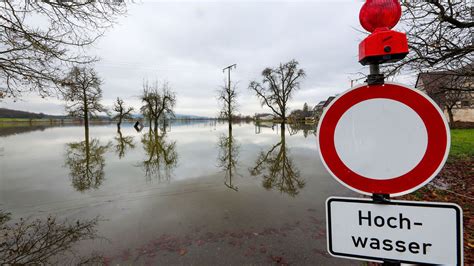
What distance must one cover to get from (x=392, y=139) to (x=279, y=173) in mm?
5483

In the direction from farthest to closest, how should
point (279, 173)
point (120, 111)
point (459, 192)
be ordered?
point (120, 111) → point (279, 173) → point (459, 192)

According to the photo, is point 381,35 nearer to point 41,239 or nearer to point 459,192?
point 41,239

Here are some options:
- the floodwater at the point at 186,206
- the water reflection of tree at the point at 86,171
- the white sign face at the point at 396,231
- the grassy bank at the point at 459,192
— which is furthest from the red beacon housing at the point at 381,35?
the water reflection of tree at the point at 86,171

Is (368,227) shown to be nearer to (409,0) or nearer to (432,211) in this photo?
(432,211)

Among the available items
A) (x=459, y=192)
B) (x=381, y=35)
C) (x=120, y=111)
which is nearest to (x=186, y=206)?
(x=381, y=35)

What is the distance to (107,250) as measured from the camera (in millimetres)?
2609

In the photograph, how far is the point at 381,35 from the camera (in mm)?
925

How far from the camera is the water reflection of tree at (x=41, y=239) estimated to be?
2.46 m

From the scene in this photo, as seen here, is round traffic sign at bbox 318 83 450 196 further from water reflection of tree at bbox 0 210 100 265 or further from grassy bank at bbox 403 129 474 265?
water reflection of tree at bbox 0 210 100 265

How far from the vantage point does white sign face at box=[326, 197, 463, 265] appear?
0.80 m

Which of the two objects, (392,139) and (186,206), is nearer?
(392,139)

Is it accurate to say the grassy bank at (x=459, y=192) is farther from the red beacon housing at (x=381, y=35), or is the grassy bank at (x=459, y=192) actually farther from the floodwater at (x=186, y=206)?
the red beacon housing at (x=381, y=35)

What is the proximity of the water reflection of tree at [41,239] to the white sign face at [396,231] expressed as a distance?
2966 mm

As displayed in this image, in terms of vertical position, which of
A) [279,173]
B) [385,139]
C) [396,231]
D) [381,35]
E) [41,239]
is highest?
[381,35]
